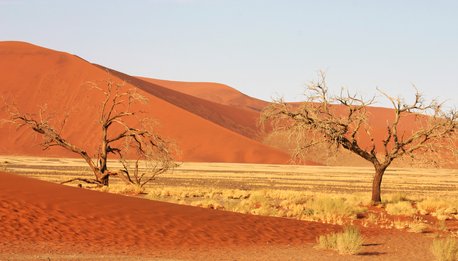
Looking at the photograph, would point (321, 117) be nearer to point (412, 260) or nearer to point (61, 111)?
point (412, 260)

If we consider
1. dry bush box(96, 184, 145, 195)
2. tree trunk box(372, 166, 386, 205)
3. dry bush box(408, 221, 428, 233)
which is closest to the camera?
dry bush box(408, 221, 428, 233)

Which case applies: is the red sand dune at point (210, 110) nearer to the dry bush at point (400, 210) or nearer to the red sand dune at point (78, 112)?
the red sand dune at point (78, 112)

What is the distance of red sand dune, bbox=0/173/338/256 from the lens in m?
15.0

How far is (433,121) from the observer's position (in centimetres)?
3009

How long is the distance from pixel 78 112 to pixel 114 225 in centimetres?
9343

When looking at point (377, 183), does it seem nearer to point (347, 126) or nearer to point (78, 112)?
point (347, 126)

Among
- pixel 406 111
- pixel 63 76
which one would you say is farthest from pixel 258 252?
pixel 63 76

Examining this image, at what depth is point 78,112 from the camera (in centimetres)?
10831

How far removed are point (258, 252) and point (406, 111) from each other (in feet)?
54.9

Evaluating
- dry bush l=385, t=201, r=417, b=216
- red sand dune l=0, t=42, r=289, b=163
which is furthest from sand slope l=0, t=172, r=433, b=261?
red sand dune l=0, t=42, r=289, b=163

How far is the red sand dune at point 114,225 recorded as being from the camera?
15.0 meters

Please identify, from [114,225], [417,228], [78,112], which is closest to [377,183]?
[417,228]

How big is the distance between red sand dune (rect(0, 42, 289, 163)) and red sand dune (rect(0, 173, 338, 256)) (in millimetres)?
77188

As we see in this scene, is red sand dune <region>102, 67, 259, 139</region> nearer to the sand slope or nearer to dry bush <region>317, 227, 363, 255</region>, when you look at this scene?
the sand slope
